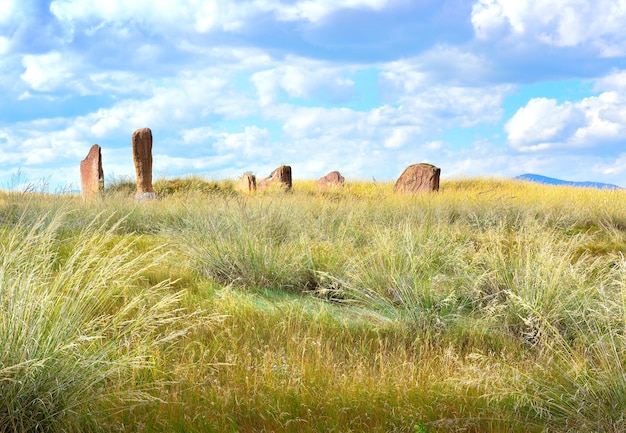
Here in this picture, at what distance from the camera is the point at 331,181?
854 inches

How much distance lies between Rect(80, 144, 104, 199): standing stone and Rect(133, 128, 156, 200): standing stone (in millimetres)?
1248

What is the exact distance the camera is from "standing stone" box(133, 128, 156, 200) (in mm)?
15533

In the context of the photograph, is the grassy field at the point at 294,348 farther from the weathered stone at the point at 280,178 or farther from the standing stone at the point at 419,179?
the weathered stone at the point at 280,178

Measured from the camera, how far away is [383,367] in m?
3.51

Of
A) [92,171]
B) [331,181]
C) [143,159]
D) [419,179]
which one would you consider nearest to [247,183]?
[331,181]

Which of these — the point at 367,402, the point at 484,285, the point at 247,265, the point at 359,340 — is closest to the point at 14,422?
the point at 367,402

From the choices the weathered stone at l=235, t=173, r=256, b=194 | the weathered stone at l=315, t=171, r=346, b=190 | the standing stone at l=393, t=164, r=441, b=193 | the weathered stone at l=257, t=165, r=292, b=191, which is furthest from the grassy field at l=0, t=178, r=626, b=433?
the weathered stone at l=315, t=171, r=346, b=190

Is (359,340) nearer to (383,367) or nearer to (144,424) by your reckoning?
(383,367)

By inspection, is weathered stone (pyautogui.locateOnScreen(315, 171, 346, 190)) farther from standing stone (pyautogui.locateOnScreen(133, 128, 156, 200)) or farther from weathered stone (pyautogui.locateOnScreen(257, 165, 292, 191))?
standing stone (pyautogui.locateOnScreen(133, 128, 156, 200))

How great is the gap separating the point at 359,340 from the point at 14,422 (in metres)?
2.24

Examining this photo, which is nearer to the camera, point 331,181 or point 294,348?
point 294,348

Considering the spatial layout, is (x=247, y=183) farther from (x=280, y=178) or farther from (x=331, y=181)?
(x=331, y=181)

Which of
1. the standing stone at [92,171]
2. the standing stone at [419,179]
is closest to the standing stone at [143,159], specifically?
the standing stone at [92,171]

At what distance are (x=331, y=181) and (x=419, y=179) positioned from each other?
5.24 metres
